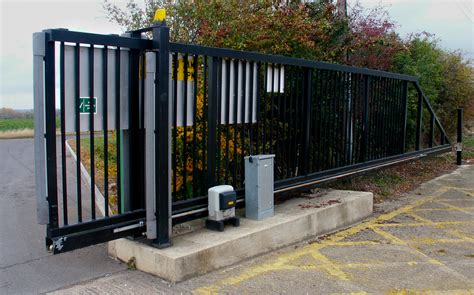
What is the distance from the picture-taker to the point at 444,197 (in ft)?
27.4

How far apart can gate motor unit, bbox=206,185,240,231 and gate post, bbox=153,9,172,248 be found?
0.62 metres

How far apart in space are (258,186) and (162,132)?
1.47 metres

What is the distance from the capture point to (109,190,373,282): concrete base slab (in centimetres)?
415

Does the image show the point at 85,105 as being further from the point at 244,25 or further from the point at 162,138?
the point at 244,25

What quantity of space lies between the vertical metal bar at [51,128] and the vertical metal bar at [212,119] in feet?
5.72

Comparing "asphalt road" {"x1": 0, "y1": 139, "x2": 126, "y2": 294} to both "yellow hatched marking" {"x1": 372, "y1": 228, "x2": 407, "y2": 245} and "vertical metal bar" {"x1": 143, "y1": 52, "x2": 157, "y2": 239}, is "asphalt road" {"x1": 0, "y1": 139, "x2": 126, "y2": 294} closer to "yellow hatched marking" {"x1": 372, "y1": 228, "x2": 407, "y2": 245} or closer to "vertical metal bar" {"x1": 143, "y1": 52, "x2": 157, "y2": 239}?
"vertical metal bar" {"x1": 143, "y1": 52, "x2": 157, "y2": 239}

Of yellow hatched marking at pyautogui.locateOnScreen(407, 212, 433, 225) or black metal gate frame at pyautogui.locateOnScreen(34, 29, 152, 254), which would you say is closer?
black metal gate frame at pyautogui.locateOnScreen(34, 29, 152, 254)

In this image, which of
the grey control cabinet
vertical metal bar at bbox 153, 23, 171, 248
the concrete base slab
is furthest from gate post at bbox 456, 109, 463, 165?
vertical metal bar at bbox 153, 23, 171, 248

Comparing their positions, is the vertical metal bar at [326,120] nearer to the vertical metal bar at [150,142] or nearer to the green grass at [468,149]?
the vertical metal bar at [150,142]

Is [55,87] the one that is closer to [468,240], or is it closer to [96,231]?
[96,231]

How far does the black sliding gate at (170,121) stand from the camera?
371 centimetres

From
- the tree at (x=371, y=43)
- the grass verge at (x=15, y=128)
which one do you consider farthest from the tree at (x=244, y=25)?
the grass verge at (x=15, y=128)

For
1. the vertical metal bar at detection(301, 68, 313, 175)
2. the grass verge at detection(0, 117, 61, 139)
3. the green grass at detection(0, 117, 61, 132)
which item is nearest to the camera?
the vertical metal bar at detection(301, 68, 313, 175)

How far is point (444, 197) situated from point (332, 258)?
437 centimetres
